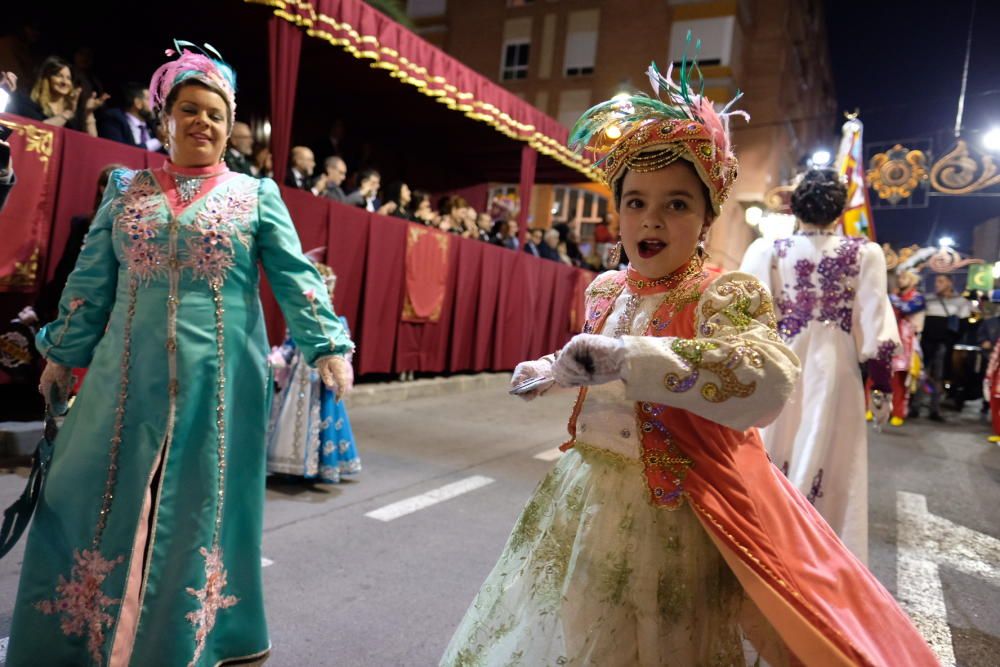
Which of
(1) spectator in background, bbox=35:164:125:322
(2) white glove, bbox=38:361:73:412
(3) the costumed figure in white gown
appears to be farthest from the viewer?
(1) spectator in background, bbox=35:164:125:322

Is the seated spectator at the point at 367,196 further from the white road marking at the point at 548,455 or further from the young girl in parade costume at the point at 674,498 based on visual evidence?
the young girl in parade costume at the point at 674,498

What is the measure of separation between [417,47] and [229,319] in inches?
248

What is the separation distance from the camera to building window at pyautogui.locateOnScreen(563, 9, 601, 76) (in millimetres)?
23281

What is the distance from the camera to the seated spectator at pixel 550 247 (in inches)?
474

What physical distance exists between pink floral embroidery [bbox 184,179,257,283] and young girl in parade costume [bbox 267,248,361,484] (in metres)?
2.04

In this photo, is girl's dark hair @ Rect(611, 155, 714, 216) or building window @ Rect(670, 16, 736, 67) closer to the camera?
girl's dark hair @ Rect(611, 155, 714, 216)

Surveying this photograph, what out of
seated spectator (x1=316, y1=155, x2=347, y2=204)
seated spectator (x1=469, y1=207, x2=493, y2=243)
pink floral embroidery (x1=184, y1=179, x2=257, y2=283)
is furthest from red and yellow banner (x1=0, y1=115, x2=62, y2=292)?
seated spectator (x1=469, y1=207, x2=493, y2=243)

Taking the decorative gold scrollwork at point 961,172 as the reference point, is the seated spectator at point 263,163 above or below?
below

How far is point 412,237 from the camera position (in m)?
7.83

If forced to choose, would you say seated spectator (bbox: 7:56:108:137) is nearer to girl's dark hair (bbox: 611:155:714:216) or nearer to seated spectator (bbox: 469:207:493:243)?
girl's dark hair (bbox: 611:155:714:216)

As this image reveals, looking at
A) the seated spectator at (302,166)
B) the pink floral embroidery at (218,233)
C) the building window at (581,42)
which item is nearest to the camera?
the pink floral embroidery at (218,233)

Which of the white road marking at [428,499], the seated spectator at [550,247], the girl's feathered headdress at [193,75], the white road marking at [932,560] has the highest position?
the seated spectator at [550,247]

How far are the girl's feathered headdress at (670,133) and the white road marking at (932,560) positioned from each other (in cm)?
231

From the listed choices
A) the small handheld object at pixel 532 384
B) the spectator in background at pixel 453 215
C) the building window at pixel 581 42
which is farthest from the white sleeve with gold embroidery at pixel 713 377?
the building window at pixel 581 42
